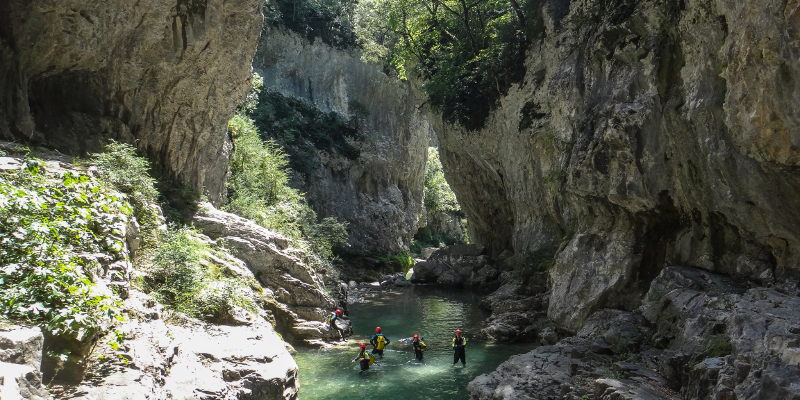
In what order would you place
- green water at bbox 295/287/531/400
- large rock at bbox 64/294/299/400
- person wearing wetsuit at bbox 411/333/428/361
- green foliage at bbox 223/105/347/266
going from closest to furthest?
large rock at bbox 64/294/299/400 < green water at bbox 295/287/531/400 < person wearing wetsuit at bbox 411/333/428/361 < green foliage at bbox 223/105/347/266

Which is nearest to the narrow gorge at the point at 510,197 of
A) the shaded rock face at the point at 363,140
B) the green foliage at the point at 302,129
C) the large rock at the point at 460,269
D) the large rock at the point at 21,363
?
the large rock at the point at 21,363

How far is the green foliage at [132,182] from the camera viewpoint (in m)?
11.2

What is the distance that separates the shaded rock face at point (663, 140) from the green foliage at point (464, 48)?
1863 millimetres

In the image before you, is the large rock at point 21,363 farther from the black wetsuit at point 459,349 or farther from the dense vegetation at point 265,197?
the dense vegetation at point 265,197

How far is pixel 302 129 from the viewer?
37688 millimetres

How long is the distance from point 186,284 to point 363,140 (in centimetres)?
3110

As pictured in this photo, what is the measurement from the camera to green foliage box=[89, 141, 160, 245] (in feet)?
36.9

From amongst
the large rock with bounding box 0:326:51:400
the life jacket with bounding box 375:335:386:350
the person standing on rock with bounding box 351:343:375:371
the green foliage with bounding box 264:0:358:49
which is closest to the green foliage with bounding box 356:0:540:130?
the green foliage with bounding box 264:0:358:49

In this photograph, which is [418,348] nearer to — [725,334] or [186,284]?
[186,284]

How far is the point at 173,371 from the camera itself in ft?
23.7

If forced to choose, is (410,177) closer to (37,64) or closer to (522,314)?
(522,314)

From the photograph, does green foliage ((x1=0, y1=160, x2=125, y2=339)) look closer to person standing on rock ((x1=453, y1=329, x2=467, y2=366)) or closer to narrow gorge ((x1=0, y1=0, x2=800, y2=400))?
narrow gorge ((x1=0, y1=0, x2=800, y2=400))

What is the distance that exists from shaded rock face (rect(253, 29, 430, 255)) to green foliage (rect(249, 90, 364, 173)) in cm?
74

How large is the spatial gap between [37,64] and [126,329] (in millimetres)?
8833
